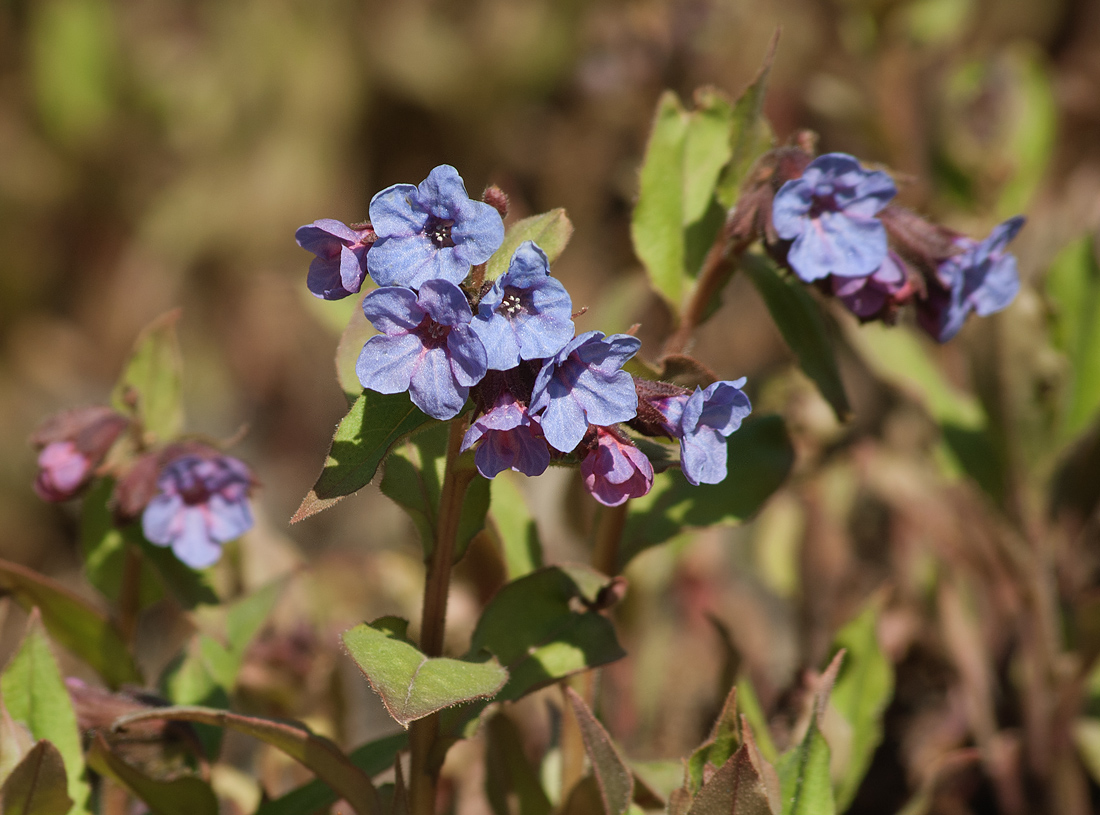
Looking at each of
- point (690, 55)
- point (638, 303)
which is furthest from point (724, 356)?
point (638, 303)

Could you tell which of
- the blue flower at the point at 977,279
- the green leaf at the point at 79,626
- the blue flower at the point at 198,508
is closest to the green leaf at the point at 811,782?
the blue flower at the point at 977,279

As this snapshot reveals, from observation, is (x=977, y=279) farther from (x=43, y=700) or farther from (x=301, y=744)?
(x=43, y=700)

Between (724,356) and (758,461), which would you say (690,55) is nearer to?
(724,356)

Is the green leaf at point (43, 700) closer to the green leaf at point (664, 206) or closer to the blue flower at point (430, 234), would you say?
the blue flower at point (430, 234)

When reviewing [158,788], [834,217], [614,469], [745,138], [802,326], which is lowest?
[158,788]

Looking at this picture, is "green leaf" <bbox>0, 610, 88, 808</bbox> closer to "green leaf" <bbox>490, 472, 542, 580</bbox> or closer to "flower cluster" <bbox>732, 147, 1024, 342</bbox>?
"green leaf" <bbox>490, 472, 542, 580</bbox>

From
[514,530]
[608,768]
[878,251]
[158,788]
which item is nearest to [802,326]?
[878,251]
